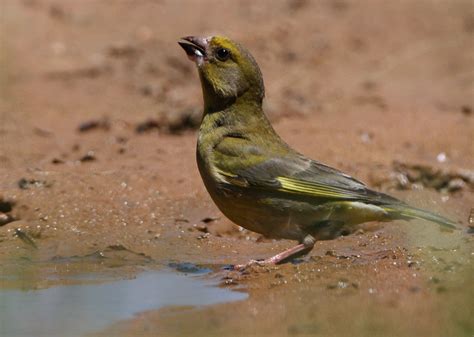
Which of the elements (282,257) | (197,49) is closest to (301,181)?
(282,257)

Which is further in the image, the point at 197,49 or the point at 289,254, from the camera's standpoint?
the point at 197,49

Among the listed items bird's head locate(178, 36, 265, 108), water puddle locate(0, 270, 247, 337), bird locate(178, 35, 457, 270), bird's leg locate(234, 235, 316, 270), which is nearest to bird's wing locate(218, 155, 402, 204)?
bird locate(178, 35, 457, 270)

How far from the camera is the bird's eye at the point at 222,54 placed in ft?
23.9

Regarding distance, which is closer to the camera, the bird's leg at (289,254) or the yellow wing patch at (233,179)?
the bird's leg at (289,254)

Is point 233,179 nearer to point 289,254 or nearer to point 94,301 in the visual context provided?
point 289,254

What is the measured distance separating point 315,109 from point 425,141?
144cm

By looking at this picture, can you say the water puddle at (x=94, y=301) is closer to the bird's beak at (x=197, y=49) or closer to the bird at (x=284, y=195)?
the bird at (x=284, y=195)

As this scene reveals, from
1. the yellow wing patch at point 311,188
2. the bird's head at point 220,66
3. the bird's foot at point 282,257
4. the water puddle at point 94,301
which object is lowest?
the water puddle at point 94,301

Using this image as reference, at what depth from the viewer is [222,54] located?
729 centimetres

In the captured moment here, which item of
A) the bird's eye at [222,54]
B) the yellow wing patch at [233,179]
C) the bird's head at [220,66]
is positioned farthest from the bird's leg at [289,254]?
the bird's eye at [222,54]

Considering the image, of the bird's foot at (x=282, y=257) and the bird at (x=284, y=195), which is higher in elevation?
the bird at (x=284, y=195)

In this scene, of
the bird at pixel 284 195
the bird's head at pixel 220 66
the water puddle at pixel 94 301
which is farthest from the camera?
the bird's head at pixel 220 66

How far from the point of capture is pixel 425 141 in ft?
31.6

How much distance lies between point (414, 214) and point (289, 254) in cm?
78
